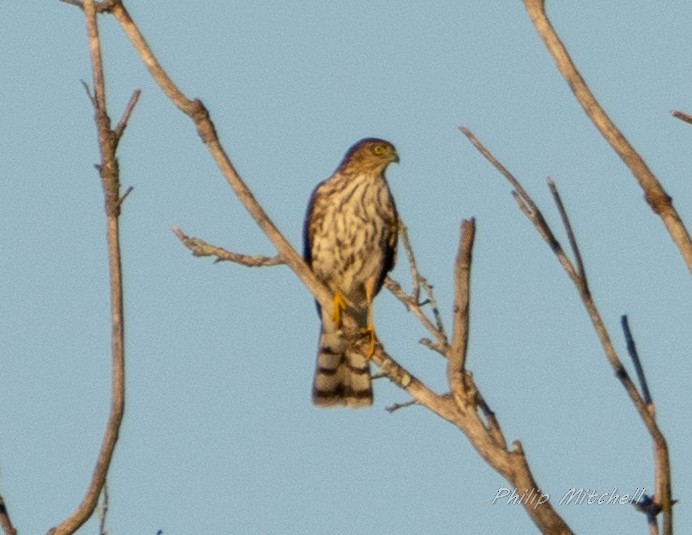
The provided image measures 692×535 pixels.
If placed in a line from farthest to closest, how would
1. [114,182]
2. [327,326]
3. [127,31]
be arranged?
[327,326], [127,31], [114,182]

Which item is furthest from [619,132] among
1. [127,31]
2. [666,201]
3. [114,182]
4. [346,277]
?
[346,277]

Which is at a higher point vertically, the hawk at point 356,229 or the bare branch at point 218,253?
the hawk at point 356,229

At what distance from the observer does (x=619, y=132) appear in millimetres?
3426

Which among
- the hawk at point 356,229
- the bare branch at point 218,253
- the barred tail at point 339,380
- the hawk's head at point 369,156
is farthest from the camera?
the barred tail at point 339,380

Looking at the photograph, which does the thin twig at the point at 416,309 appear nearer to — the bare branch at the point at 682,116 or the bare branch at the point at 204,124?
the bare branch at the point at 204,124

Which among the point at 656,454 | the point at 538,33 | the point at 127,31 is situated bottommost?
the point at 656,454

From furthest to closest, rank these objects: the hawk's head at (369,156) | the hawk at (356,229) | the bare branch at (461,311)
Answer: the hawk's head at (369,156) < the hawk at (356,229) < the bare branch at (461,311)

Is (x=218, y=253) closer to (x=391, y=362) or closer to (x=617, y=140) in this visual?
(x=391, y=362)

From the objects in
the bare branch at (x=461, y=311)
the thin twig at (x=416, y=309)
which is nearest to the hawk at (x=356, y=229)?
the thin twig at (x=416, y=309)

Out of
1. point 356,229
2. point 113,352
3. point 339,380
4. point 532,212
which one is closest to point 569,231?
point 532,212

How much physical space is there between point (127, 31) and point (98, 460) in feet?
5.22

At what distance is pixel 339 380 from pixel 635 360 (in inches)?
215

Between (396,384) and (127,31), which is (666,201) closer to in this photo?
(396,384)

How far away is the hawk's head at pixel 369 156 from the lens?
845cm
